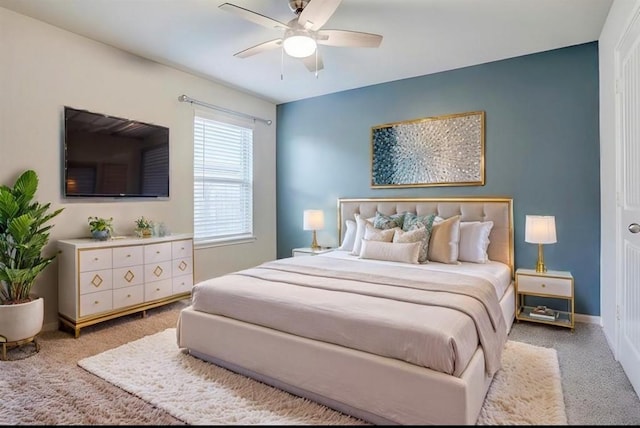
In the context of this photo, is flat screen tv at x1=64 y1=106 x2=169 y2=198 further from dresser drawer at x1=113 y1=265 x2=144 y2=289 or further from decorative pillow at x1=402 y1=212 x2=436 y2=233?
decorative pillow at x1=402 y1=212 x2=436 y2=233

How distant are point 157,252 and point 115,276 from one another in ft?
1.39

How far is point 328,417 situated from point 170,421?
81 centimetres

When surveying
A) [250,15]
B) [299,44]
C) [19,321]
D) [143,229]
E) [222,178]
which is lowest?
[19,321]

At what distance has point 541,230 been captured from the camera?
10.2 ft

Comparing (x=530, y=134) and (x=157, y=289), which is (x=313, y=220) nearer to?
(x=157, y=289)

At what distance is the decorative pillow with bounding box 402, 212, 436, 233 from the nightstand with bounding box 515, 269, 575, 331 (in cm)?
91

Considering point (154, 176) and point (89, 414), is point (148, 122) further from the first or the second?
point (89, 414)

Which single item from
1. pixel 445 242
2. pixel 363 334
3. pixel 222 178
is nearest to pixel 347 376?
pixel 363 334

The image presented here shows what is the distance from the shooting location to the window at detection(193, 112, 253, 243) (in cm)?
424

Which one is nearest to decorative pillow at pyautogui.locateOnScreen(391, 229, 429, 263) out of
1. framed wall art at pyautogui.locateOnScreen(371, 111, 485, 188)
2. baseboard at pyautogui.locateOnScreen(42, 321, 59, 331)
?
framed wall art at pyautogui.locateOnScreen(371, 111, 485, 188)

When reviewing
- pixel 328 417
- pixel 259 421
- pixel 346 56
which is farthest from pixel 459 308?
pixel 346 56

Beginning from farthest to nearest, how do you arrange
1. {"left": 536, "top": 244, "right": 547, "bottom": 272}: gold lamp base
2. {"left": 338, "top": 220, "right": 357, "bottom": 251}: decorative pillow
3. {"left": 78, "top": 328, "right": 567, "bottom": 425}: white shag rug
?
{"left": 338, "top": 220, "right": 357, "bottom": 251}: decorative pillow < {"left": 536, "top": 244, "right": 547, "bottom": 272}: gold lamp base < {"left": 78, "top": 328, "right": 567, "bottom": 425}: white shag rug

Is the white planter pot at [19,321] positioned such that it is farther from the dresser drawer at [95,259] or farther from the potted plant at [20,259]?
the dresser drawer at [95,259]

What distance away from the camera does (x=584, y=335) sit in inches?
113
